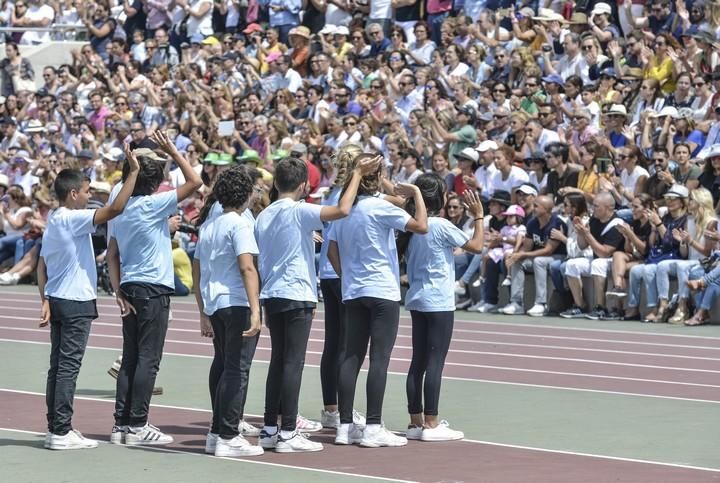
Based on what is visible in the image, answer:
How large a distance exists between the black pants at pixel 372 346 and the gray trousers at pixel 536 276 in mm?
9805

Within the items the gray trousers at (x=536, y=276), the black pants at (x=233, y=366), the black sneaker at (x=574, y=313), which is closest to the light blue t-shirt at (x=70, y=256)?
the black pants at (x=233, y=366)

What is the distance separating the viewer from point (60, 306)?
32.0ft

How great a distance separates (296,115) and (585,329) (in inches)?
363

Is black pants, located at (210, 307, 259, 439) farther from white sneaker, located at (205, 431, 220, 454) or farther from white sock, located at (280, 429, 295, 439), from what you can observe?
white sock, located at (280, 429, 295, 439)

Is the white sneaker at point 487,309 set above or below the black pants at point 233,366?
below

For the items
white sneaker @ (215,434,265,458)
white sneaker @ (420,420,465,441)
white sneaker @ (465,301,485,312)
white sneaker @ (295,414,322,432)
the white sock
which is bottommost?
white sneaker @ (465,301,485,312)

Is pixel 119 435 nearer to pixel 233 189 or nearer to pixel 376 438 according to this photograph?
pixel 376 438

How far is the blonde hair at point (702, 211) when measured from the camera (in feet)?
58.9

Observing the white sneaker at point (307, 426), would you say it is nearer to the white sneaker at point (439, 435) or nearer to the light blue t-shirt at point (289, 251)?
the white sneaker at point (439, 435)

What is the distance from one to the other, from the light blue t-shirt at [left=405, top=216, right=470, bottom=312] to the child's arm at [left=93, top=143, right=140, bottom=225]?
191cm

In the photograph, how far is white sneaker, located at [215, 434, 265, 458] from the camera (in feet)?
30.9

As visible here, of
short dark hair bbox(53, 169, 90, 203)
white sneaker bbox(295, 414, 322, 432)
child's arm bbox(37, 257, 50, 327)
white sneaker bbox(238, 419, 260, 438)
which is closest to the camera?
child's arm bbox(37, 257, 50, 327)

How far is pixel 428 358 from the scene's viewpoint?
10172 millimetres

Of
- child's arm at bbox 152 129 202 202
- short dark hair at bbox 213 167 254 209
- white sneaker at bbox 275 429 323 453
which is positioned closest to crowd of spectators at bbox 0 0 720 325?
child's arm at bbox 152 129 202 202
